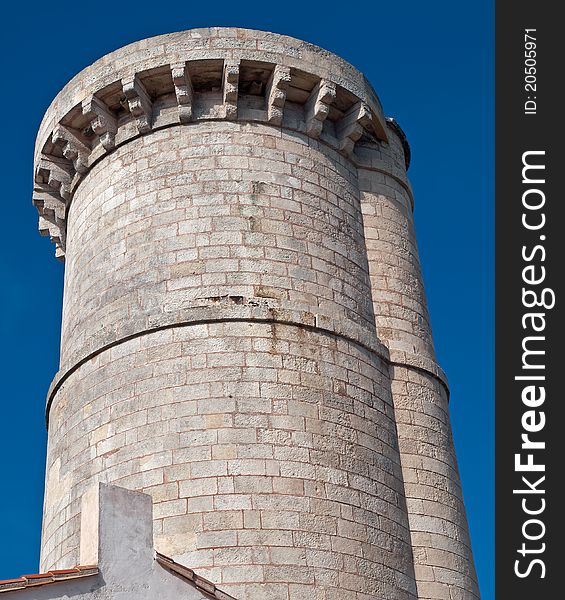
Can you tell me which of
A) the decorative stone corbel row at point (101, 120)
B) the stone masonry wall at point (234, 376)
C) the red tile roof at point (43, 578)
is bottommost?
the red tile roof at point (43, 578)

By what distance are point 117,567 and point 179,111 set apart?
6.75 metres

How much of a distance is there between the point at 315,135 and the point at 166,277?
287cm

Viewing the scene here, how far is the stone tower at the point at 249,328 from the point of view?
10836 mm

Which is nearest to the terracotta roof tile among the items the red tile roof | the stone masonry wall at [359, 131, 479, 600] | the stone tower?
the red tile roof

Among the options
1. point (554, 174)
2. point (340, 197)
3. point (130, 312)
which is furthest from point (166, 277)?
point (554, 174)

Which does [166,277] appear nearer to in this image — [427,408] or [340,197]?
[340,197]

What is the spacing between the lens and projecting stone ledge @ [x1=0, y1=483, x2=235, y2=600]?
25.1 feet

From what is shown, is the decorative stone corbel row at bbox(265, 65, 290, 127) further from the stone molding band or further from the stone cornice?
the stone molding band

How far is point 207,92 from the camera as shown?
13.5 metres

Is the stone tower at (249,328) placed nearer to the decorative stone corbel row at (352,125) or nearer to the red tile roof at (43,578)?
the decorative stone corbel row at (352,125)

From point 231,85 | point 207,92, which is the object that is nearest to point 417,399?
point 231,85

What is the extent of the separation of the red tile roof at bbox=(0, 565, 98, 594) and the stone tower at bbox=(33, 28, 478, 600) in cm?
272

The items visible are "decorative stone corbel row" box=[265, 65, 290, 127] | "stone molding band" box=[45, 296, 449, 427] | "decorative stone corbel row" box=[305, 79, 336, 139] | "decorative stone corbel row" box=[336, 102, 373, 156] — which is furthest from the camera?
"decorative stone corbel row" box=[336, 102, 373, 156]

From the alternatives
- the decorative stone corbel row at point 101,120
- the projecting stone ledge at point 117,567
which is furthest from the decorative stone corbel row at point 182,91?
Answer: the projecting stone ledge at point 117,567
